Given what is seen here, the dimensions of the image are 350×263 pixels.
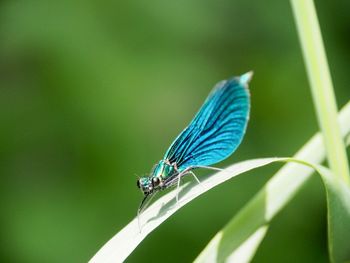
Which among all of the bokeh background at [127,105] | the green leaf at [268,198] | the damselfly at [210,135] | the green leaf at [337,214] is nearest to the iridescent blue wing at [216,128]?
the damselfly at [210,135]

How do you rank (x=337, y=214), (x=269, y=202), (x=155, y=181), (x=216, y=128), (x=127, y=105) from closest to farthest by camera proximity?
(x=337, y=214)
(x=269, y=202)
(x=216, y=128)
(x=155, y=181)
(x=127, y=105)

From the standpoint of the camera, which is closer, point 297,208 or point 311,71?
point 311,71

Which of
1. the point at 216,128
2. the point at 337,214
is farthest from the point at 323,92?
the point at 216,128

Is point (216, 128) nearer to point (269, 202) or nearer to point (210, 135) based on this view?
point (210, 135)

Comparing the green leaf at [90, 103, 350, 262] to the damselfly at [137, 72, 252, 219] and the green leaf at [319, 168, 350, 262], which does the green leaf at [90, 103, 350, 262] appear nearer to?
the green leaf at [319, 168, 350, 262]

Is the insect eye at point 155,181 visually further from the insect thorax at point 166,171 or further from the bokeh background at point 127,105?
the bokeh background at point 127,105

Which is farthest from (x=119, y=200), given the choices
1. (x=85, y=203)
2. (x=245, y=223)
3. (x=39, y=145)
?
(x=245, y=223)

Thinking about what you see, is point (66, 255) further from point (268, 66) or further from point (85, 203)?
point (268, 66)
